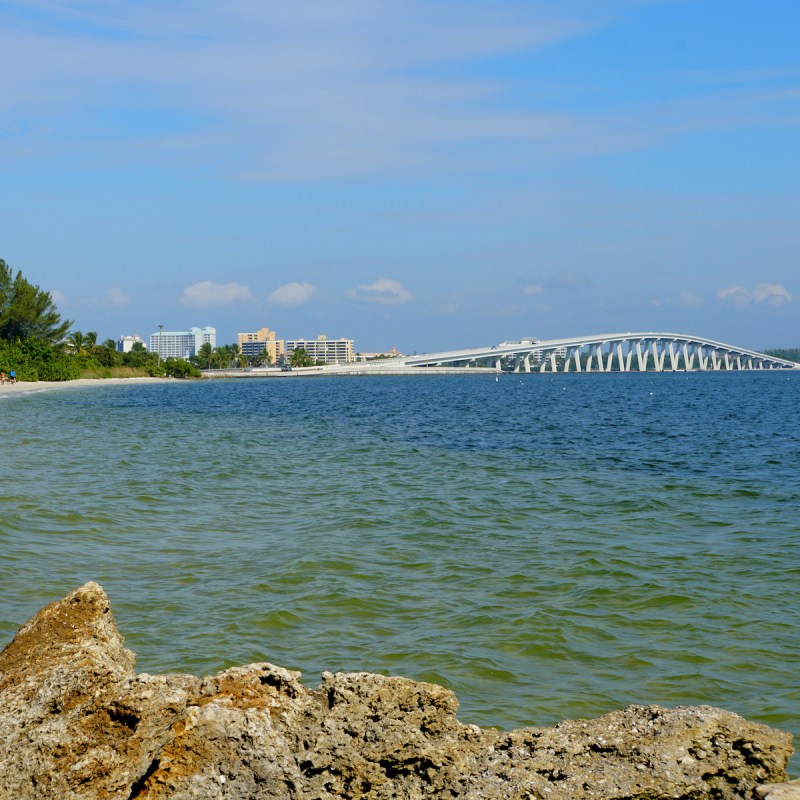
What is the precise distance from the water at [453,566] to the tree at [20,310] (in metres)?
66.6

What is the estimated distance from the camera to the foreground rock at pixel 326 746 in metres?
3.38

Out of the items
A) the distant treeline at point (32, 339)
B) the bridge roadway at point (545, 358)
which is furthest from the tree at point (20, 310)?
the bridge roadway at point (545, 358)

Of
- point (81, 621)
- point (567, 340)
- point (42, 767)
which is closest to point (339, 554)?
point (81, 621)

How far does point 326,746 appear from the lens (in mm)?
3541

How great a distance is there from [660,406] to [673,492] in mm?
39891

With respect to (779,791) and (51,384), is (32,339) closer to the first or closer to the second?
(51,384)

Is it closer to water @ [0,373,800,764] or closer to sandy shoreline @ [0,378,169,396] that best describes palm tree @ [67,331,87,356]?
sandy shoreline @ [0,378,169,396]

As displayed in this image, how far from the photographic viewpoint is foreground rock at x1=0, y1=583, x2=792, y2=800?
3.38 meters

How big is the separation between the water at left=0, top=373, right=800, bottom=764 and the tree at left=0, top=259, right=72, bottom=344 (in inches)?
2623

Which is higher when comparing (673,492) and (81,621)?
(81,621)

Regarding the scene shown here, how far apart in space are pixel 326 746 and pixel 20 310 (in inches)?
3548

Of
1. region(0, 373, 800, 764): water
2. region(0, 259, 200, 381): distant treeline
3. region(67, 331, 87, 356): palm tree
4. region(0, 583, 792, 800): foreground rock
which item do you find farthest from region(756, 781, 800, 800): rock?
region(67, 331, 87, 356): palm tree

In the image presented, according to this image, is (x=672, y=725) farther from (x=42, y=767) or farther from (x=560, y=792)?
(x=42, y=767)

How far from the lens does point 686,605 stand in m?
8.86
